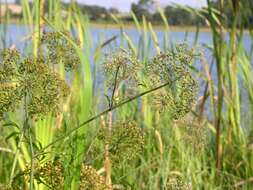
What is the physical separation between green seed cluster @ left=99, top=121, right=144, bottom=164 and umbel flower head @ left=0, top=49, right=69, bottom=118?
11 centimetres

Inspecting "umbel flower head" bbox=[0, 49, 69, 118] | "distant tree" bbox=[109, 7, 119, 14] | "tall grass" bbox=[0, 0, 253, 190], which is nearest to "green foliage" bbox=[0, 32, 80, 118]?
"umbel flower head" bbox=[0, 49, 69, 118]

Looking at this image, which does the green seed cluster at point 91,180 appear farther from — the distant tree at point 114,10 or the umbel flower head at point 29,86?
the distant tree at point 114,10

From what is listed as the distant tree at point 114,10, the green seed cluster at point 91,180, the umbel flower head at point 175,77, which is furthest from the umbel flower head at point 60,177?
the distant tree at point 114,10

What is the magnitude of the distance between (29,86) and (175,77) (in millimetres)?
217

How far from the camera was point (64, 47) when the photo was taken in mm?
928

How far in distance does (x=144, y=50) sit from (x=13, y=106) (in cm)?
165

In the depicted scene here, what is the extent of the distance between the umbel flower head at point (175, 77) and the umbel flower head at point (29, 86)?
0.15 m

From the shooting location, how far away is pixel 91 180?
2.92ft

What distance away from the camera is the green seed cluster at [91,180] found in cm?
87

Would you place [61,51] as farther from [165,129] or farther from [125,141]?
[165,129]

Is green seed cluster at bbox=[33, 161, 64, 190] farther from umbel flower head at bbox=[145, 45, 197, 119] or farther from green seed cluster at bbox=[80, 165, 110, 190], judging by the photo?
umbel flower head at bbox=[145, 45, 197, 119]

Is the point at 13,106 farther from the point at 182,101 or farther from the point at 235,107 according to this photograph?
the point at 235,107

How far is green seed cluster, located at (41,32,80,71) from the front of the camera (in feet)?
3.00

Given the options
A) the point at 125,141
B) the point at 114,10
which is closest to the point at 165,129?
the point at 114,10
